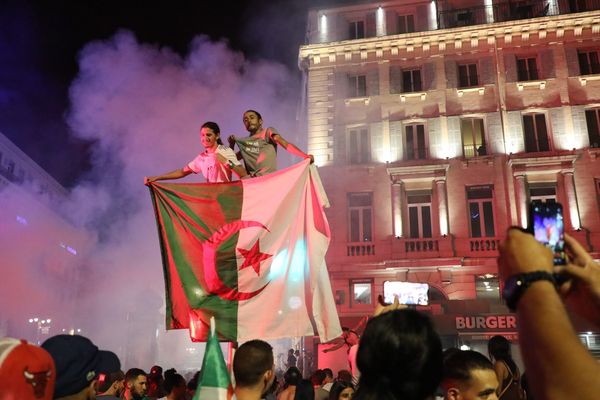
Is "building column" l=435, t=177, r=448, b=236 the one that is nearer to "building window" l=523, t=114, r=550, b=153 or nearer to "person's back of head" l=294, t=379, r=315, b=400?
"building window" l=523, t=114, r=550, b=153

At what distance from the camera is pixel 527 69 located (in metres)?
22.7

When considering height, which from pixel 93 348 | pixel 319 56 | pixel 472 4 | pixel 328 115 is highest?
pixel 472 4

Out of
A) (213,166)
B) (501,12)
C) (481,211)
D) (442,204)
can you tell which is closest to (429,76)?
(501,12)

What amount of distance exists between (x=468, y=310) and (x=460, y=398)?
16.4m

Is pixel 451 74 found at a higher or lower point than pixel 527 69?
lower

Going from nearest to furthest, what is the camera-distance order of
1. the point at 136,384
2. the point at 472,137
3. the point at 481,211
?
1. the point at 136,384
2. the point at 481,211
3. the point at 472,137

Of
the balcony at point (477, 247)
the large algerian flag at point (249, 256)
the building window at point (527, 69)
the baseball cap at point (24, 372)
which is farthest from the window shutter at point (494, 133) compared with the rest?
the baseball cap at point (24, 372)

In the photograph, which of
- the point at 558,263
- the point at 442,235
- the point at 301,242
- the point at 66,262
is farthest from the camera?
the point at 66,262

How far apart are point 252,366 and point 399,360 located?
1.70 m

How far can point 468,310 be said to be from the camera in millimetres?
18328

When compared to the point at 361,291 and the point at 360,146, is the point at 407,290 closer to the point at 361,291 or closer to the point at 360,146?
the point at 361,291

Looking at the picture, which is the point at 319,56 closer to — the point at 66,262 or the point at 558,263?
the point at 558,263

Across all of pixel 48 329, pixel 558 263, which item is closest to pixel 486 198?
pixel 558 263

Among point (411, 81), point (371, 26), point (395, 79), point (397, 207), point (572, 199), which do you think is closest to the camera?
point (572, 199)
